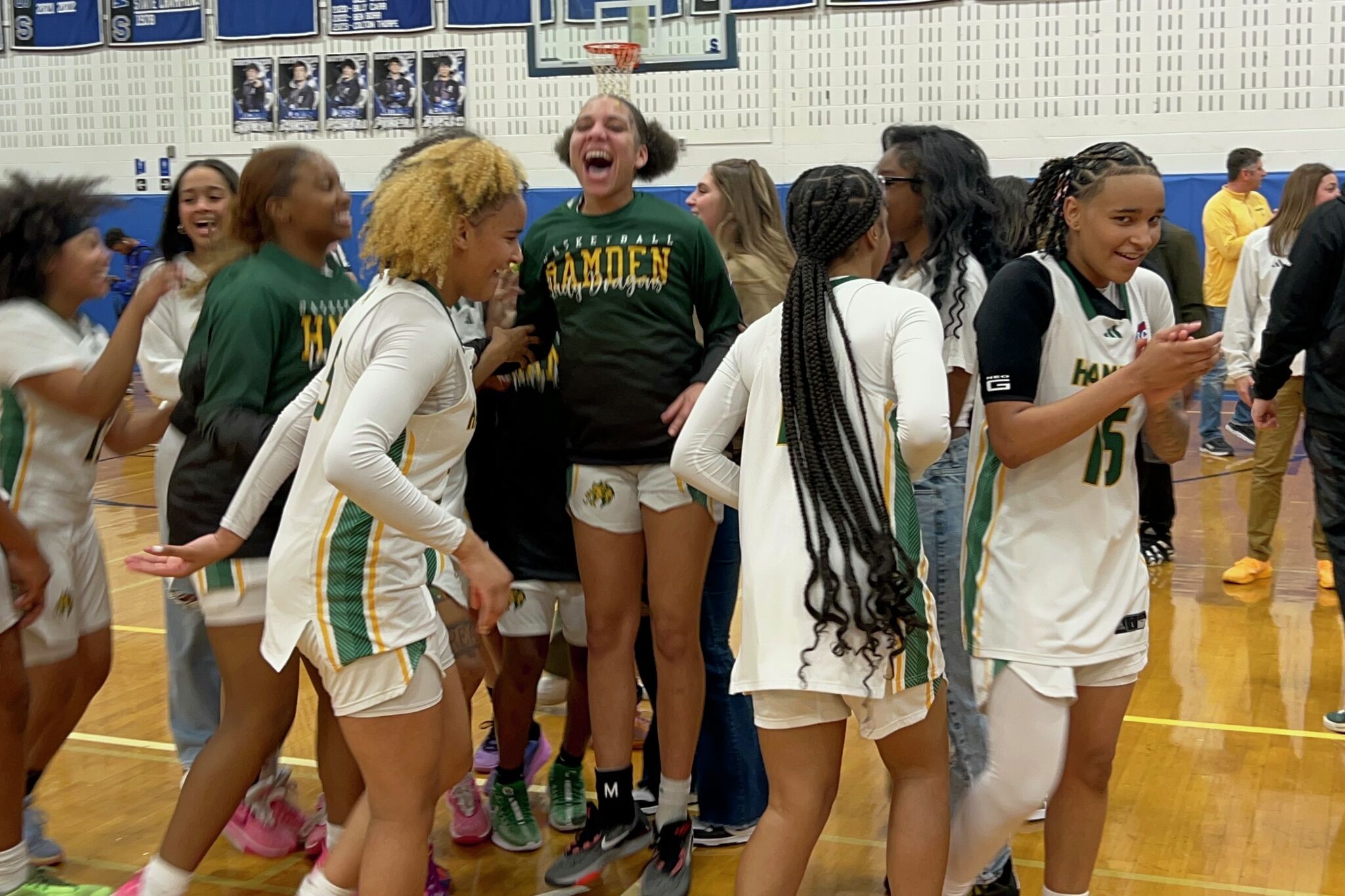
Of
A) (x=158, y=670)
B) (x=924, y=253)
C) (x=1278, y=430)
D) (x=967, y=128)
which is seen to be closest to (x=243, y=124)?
(x=967, y=128)

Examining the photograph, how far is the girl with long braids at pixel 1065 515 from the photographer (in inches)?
95.3

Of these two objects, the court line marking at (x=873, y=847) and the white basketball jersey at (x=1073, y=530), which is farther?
the court line marking at (x=873, y=847)

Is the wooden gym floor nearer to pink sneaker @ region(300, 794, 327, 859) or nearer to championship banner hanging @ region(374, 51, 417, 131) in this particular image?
pink sneaker @ region(300, 794, 327, 859)

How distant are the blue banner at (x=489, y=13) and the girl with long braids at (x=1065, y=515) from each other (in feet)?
34.0

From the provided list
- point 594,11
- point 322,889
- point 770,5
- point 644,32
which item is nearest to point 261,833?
point 322,889

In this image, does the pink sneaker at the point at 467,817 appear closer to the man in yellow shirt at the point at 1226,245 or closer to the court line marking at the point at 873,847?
the court line marking at the point at 873,847

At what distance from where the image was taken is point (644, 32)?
10742 millimetres

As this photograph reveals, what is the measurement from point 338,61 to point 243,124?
1.41m

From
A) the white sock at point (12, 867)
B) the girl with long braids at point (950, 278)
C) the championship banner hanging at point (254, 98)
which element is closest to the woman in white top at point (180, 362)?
the white sock at point (12, 867)

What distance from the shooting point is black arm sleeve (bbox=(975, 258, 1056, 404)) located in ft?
7.97

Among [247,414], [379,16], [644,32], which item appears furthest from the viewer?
[379,16]

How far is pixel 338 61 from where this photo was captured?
13273 mm

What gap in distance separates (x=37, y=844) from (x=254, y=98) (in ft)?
38.8

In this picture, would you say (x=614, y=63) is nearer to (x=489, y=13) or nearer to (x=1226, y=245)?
(x=489, y=13)
